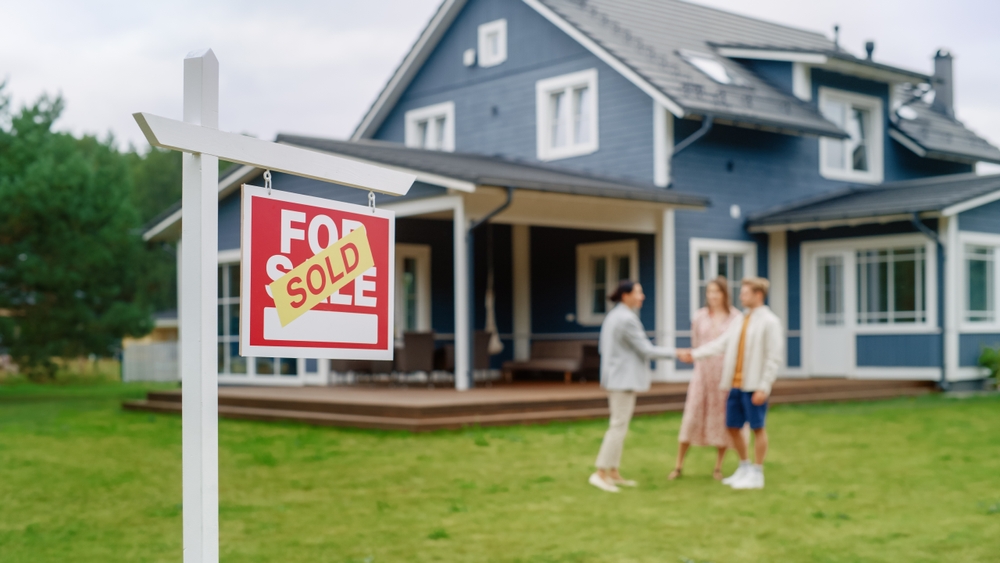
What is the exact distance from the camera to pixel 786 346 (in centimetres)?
1723

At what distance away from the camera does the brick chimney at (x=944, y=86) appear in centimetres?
2130

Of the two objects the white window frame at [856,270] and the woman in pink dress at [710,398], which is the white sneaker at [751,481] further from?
the white window frame at [856,270]

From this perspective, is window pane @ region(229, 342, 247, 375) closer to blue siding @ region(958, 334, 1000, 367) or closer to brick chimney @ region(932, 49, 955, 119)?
blue siding @ region(958, 334, 1000, 367)

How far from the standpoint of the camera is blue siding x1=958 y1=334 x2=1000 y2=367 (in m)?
15.8

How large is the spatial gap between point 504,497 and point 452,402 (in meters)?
3.90

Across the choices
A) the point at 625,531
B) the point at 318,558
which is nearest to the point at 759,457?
the point at 625,531

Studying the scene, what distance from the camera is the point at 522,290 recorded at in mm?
17594

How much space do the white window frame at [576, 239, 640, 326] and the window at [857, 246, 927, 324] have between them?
3.57 metres

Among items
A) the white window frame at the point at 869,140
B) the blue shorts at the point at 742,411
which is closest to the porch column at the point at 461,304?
the blue shorts at the point at 742,411

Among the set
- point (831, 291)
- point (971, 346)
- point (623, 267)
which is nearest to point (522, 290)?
point (623, 267)

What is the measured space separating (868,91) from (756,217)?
13.5 feet

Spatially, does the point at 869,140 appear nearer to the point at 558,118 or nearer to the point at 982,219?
the point at 982,219

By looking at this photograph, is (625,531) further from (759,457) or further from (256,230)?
(256,230)

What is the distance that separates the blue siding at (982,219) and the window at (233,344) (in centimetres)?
1005
